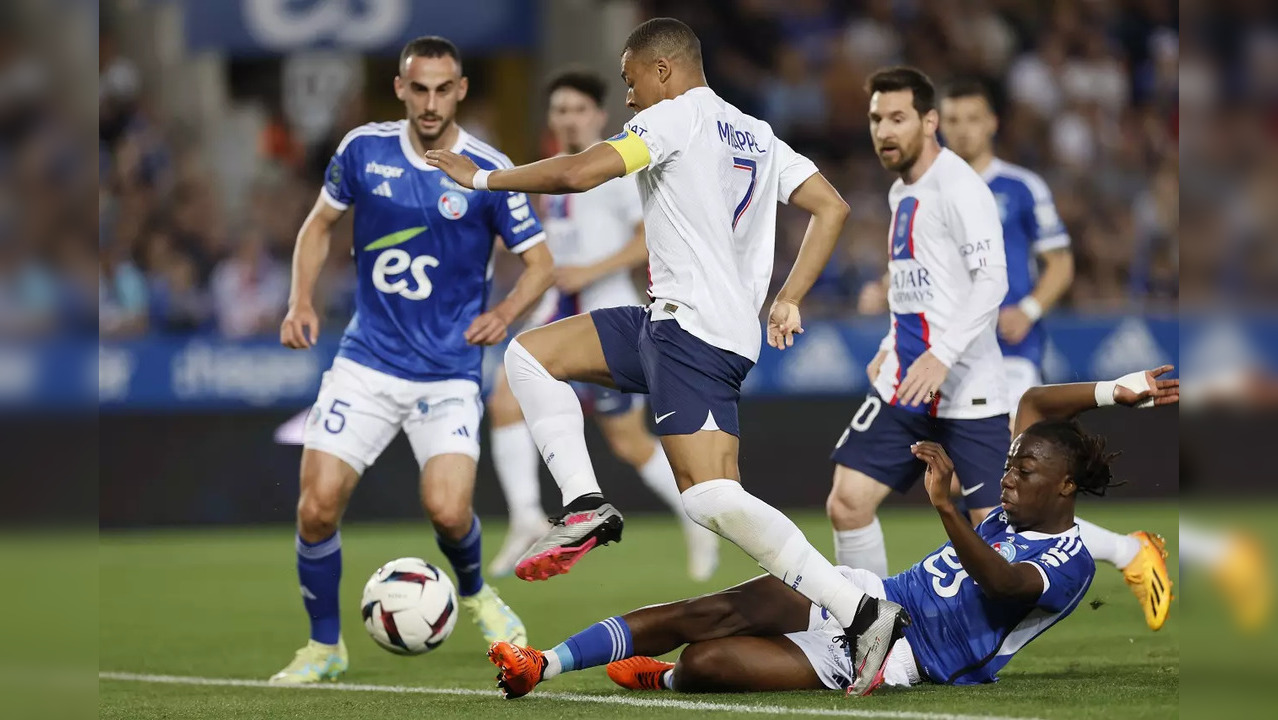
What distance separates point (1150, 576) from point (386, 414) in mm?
3185

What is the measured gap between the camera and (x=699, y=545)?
964cm

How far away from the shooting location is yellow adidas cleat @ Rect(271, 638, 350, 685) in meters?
6.30

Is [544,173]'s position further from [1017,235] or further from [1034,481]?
[1017,235]

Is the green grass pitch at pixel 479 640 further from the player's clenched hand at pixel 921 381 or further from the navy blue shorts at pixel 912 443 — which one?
the player's clenched hand at pixel 921 381

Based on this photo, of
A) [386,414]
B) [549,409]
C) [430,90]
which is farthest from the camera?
[386,414]

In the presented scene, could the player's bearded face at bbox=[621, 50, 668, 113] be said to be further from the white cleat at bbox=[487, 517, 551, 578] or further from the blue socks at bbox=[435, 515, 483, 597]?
the white cleat at bbox=[487, 517, 551, 578]

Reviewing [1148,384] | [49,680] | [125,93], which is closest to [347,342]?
[1148,384]

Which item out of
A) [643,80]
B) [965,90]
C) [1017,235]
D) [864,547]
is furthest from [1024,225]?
[643,80]

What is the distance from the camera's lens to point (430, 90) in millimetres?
6535

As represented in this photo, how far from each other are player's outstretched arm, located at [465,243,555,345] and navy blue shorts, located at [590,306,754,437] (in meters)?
0.96

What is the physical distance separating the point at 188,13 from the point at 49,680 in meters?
14.9

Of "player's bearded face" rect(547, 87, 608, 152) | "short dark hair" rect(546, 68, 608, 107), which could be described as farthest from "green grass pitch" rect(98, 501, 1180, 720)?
"short dark hair" rect(546, 68, 608, 107)

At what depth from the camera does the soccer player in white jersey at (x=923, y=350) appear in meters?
6.36

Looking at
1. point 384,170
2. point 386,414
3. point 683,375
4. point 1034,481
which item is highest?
point 384,170
